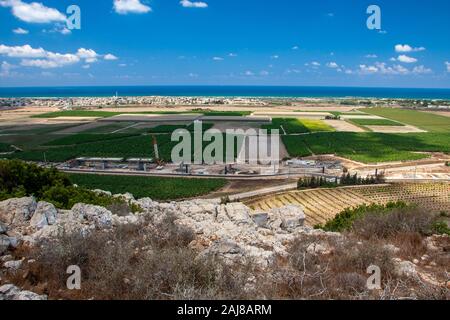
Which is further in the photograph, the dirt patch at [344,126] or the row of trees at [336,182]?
the dirt patch at [344,126]

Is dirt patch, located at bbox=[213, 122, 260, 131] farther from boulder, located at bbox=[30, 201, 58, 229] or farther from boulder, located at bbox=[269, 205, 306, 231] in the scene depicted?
boulder, located at bbox=[30, 201, 58, 229]

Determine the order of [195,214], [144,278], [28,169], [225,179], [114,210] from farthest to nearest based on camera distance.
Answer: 1. [225,179]
2. [28,169]
3. [195,214]
4. [114,210]
5. [144,278]

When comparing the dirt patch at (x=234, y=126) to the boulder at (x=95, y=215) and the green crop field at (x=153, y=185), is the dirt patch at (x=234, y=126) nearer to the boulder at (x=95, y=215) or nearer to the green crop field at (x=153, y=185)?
the green crop field at (x=153, y=185)

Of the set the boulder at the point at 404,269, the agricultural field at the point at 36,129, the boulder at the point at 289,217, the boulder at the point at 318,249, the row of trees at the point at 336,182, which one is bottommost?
the row of trees at the point at 336,182

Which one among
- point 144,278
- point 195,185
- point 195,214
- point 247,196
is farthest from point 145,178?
point 144,278

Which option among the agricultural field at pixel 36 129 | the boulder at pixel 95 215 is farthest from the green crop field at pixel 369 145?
the agricultural field at pixel 36 129

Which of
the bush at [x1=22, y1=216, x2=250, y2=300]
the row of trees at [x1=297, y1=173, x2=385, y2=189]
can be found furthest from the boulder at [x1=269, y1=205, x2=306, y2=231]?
the row of trees at [x1=297, y1=173, x2=385, y2=189]
